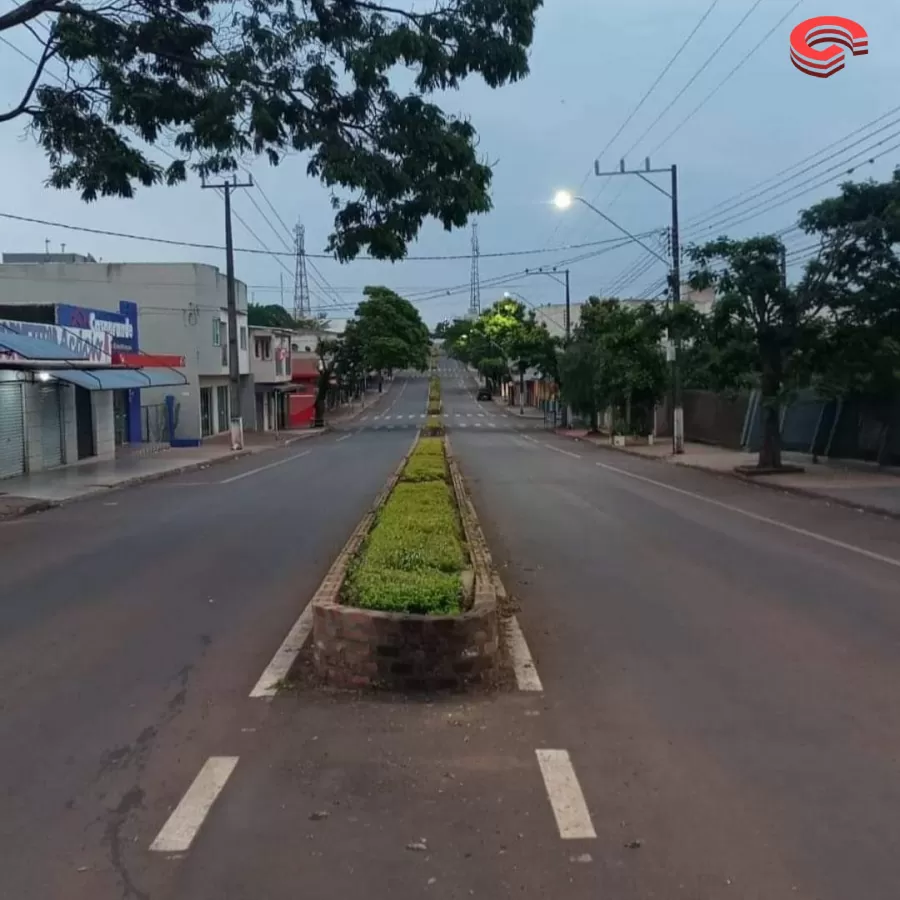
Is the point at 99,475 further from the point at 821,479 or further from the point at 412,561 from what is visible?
the point at 412,561

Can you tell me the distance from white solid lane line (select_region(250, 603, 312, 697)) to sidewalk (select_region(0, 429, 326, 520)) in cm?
1260

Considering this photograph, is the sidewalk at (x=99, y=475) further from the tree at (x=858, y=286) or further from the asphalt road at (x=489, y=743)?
the tree at (x=858, y=286)

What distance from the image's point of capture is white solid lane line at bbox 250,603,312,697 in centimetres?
701

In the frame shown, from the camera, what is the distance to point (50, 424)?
31.5 metres

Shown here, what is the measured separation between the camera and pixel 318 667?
708cm

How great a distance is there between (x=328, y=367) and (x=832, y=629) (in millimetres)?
60108

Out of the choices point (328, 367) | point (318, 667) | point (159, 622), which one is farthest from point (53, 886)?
point (328, 367)

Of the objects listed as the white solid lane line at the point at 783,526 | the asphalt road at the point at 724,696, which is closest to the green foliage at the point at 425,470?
the asphalt road at the point at 724,696

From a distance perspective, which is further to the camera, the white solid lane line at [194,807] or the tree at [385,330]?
the tree at [385,330]

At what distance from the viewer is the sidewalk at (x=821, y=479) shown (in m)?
19.7

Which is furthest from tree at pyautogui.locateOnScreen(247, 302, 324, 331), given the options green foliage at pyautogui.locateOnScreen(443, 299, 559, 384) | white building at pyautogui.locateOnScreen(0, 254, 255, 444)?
white building at pyautogui.locateOnScreen(0, 254, 255, 444)

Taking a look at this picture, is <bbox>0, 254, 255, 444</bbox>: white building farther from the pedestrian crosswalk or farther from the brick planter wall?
the brick planter wall

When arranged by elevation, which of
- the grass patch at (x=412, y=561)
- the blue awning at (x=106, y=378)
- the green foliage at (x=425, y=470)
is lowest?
the green foliage at (x=425, y=470)

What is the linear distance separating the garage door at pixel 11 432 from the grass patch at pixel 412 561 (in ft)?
57.4
